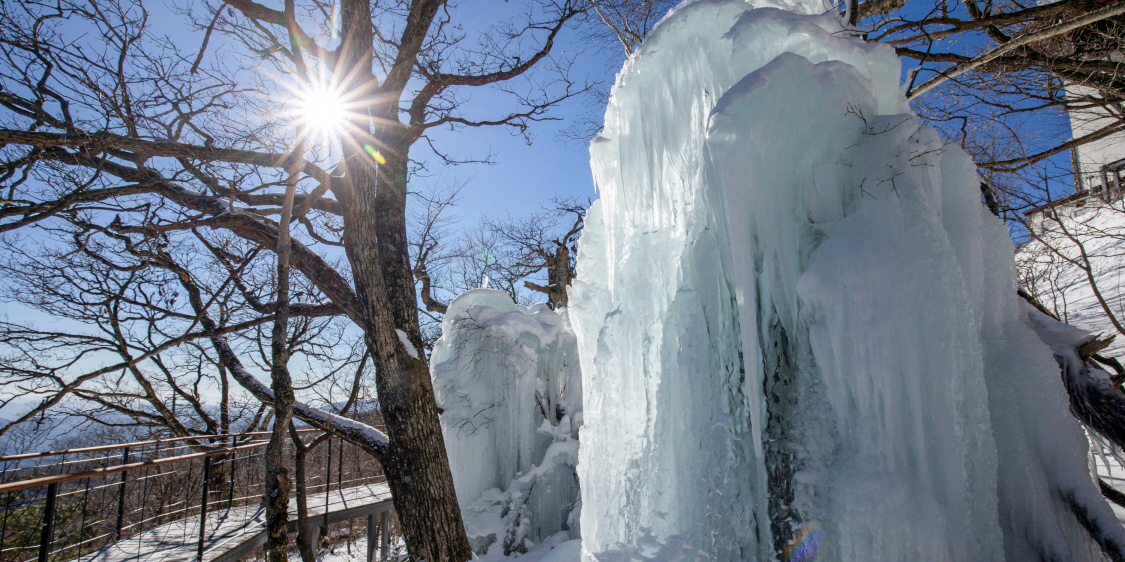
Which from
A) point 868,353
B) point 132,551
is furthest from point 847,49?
point 132,551

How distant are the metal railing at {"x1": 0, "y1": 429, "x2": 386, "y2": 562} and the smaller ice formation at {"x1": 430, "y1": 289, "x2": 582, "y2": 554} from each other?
2.06m

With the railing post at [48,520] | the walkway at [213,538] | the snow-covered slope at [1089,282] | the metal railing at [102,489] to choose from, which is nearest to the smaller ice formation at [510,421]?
the metal railing at [102,489]

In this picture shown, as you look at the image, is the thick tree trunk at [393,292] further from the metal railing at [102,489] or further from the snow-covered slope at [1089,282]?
the snow-covered slope at [1089,282]

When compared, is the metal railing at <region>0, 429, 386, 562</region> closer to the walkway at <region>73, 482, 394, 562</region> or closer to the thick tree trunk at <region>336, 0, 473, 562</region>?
the walkway at <region>73, 482, 394, 562</region>

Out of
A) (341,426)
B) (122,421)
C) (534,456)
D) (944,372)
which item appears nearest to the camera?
(944,372)

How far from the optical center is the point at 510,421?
25.2 feet

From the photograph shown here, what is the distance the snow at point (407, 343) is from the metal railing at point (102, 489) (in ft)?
8.26

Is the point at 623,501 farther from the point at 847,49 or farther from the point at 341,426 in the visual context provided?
the point at 847,49

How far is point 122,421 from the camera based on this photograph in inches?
523

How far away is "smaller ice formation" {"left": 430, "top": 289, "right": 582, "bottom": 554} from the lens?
7230mm

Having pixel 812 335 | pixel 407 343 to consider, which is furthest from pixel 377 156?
pixel 812 335

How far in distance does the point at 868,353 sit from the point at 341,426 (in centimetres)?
413

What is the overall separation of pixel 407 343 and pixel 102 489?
24.4ft

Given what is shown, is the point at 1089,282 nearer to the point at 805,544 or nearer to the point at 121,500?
the point at 805,544
